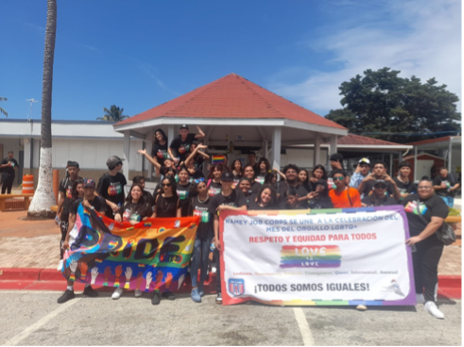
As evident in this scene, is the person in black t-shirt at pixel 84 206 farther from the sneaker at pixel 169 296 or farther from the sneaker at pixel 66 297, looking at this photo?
the sneaker at pixel 169 296

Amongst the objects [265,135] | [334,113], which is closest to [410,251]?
[265,135]

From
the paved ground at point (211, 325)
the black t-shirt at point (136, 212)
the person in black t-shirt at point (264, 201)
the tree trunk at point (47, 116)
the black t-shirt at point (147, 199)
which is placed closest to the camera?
the paved ground at point (211, 325)

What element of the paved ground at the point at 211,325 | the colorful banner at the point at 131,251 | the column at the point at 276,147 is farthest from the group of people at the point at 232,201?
the column at the point at 276,147

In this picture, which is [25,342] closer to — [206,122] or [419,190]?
[419,190]

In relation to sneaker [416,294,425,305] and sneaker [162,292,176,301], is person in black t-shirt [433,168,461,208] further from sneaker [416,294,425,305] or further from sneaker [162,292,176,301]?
sneaker [162,292,176,301]

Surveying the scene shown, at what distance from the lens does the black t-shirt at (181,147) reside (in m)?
7.19

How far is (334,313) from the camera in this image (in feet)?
13.0

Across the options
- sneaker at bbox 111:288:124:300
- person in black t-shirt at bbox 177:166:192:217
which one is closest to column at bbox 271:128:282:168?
person in black t-shirt at bbox 177:166:192:217

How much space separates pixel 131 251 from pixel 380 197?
152 inches

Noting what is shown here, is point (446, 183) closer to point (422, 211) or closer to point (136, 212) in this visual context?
point (422, 211)

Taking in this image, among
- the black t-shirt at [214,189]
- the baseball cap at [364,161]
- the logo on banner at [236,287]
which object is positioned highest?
the baseball cap at [364,161]

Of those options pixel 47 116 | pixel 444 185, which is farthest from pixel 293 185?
pixel 47 116

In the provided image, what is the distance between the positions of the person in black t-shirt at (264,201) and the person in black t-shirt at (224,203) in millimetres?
167

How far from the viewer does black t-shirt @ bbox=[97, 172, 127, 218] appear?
17.0 ft
